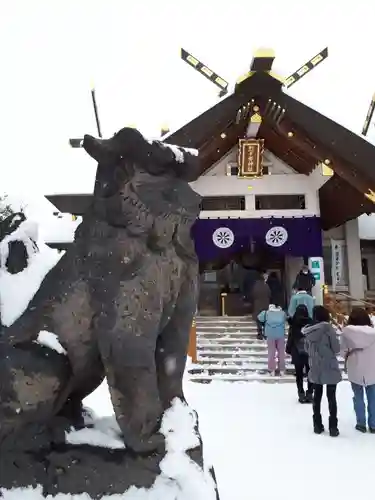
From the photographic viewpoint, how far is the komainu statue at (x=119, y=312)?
1917 mm

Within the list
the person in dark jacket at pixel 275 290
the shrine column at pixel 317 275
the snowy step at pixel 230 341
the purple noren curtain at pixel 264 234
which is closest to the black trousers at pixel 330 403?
the snowy step at pixel 230 341

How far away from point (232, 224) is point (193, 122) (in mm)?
3513

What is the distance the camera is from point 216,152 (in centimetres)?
1361

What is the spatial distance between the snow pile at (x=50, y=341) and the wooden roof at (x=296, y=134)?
8.88m

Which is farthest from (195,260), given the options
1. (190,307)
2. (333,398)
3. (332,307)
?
(332,307)

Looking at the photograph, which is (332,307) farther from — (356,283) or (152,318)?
(152,318)

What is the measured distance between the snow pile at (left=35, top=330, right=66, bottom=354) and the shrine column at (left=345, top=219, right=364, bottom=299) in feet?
42.8

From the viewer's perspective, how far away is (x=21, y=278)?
2236 mm

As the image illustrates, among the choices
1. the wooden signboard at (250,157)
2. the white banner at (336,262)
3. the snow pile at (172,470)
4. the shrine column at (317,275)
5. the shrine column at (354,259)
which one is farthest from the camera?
the white banner at (336,262)

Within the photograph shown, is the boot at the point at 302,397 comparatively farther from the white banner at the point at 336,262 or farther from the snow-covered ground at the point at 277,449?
the white banner at the point at 336,262

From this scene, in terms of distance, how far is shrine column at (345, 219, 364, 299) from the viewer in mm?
14094

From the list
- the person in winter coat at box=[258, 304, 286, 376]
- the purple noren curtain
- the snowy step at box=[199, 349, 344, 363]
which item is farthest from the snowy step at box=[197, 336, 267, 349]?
the purple noren curtain

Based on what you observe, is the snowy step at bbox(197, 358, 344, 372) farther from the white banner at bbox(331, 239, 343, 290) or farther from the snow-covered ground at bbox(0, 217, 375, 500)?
the white banner at bbox(331, 239, 343, 290)

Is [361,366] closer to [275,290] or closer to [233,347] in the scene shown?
[233,347]
